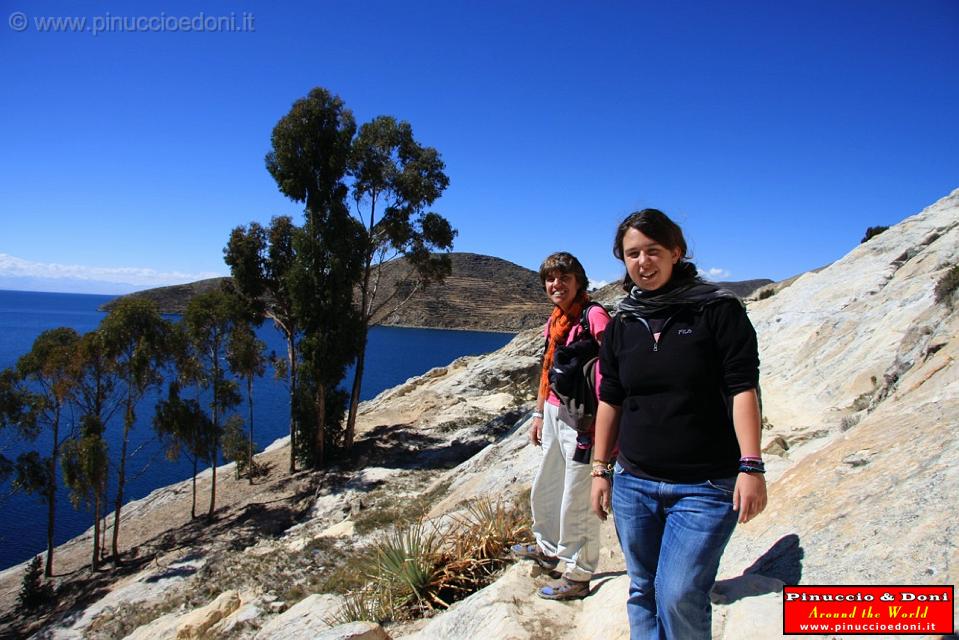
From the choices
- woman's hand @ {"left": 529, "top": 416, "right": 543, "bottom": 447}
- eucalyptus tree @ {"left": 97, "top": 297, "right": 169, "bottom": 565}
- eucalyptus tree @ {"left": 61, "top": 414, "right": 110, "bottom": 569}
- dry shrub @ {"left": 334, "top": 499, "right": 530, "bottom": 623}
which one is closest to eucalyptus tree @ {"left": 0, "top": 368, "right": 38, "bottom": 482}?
eucalyptus tree @ {"left": 61, "top": 414, "right": 110, "bottom": 569}

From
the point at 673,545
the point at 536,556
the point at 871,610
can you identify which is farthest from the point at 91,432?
the point at 871,610

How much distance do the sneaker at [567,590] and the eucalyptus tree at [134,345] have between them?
15.2m

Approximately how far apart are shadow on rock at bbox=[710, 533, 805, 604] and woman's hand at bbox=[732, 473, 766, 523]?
1.20 metres

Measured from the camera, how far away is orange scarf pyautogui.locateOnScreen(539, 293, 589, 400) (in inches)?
142

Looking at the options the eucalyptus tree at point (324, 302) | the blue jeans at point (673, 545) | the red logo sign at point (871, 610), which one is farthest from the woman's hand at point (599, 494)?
the eucalyptus tree at point (324, 302)

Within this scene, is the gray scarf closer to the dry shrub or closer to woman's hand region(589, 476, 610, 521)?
woman's hand region(589, 476, 610, 521)

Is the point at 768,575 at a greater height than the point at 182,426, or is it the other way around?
the point at 768,575

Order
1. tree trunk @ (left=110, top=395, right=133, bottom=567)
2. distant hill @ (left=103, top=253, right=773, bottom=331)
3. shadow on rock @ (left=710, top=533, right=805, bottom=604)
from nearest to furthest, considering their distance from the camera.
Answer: shadow on rock @ (left=710, top=533, right=805, bottom=604) → tree trunk @ (left=110, top=395, right=133, bottom=567) → distant hill @ (left=103, top=253, right=773, bottom=331)

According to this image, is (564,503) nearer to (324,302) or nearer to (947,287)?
(947,287)

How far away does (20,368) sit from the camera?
570 inches

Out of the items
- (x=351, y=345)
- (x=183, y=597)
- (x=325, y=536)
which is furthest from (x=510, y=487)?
(x=351, y=345)

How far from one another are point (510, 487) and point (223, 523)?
11179mm

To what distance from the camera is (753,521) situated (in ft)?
11.8

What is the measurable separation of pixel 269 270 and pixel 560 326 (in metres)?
16.2
